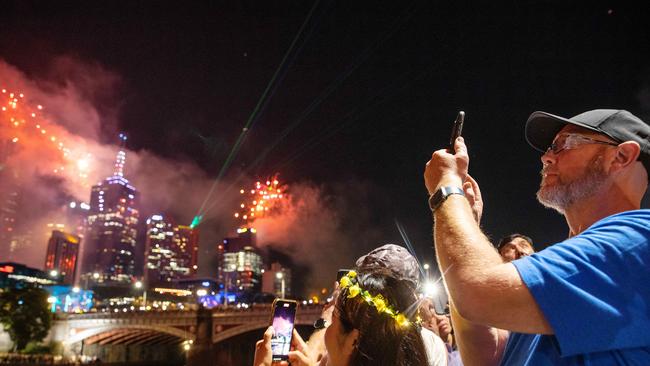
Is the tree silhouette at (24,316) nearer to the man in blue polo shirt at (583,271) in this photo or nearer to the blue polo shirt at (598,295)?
the man in blue polo shirt at (583,271)

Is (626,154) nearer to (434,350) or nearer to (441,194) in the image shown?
(441,194)

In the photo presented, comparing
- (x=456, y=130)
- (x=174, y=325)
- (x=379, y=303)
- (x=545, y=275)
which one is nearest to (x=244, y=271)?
(x=174, y=325)

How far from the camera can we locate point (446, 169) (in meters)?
1.94

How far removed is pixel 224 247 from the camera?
186750 millimetres

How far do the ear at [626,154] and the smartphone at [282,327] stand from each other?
3.15 m

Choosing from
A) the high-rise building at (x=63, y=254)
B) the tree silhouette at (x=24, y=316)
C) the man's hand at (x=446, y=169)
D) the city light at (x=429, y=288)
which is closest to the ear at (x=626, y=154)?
the man's hand at (x=446, y=169)

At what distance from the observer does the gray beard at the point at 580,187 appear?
189 centimetres

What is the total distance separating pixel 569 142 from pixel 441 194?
765 millimetres

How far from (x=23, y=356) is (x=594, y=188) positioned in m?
59.9

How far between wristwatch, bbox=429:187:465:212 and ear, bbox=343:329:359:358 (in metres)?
1.04

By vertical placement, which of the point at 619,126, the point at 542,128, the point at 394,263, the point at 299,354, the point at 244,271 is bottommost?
the point at 299,354

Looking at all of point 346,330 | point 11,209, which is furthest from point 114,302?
point 346,330

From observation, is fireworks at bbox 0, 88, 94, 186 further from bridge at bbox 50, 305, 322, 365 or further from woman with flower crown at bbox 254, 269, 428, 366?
woman with flower crown at bbox 254, 269, 428, 366

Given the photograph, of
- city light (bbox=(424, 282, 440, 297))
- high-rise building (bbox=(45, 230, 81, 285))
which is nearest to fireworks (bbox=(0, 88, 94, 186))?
high-rise building (bbox=(45, 230, 81, 285))
